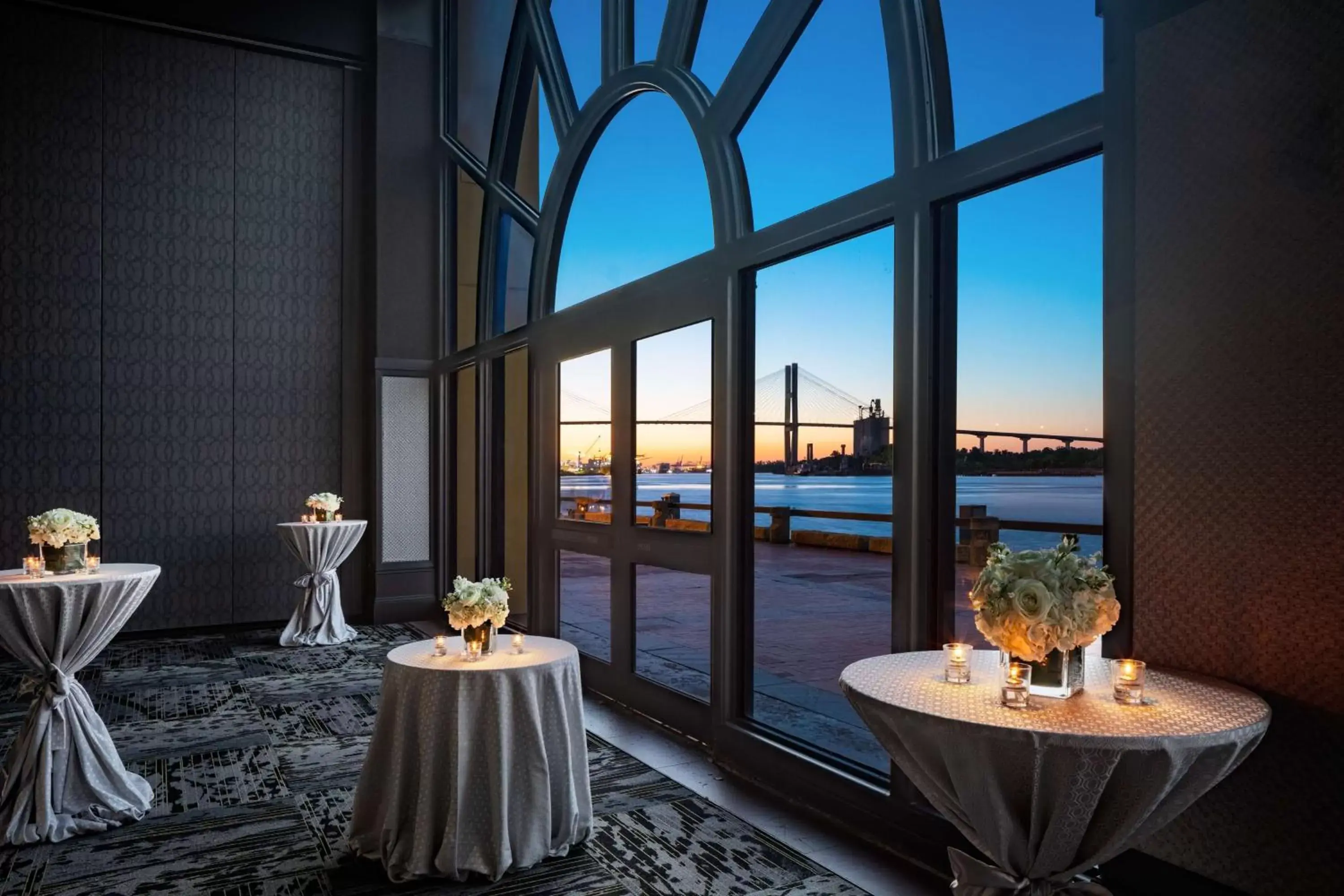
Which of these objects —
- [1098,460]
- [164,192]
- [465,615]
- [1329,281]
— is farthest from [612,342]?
[164,192]

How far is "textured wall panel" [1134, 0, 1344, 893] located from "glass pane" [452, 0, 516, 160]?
5810mm

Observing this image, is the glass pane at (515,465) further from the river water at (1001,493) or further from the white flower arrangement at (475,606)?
the white flower arrangement at (475,606)

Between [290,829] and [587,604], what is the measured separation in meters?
6.92

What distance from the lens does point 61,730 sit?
353 centimetres

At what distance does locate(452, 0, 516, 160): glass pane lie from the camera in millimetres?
7309

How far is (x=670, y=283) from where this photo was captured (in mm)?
4648

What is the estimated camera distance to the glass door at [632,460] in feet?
14.7

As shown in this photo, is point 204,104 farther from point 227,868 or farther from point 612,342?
point 227,868

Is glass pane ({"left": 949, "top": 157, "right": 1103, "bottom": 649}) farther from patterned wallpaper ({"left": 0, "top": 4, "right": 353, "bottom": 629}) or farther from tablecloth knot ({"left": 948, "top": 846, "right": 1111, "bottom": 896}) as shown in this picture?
patterned wallpaper ({"left": 0, "top": 4, "right": 353, "bottom": 629})

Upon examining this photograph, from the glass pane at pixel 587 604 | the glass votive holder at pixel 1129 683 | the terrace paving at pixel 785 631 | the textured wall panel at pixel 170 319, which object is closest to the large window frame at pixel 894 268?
the terrace paving at pixel 785 631

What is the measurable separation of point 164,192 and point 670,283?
5.05m

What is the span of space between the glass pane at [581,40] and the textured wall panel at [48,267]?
151 inches

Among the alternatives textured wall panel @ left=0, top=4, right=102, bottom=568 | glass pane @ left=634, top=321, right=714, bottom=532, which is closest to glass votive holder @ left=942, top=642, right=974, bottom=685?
glass pane @ left=634, top=321, right=714, bottom=532

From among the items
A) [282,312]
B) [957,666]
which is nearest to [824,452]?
[957,666]
